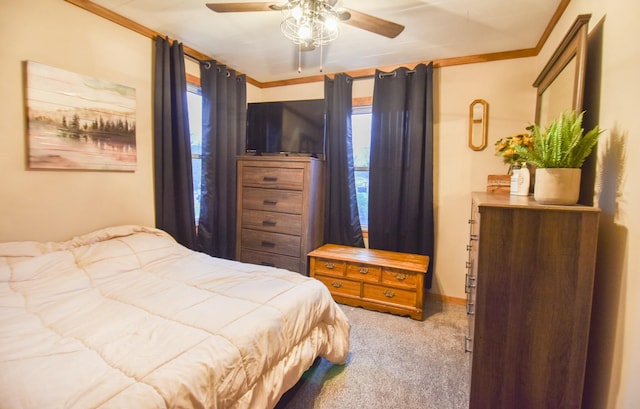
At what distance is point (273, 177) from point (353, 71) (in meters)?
1.45

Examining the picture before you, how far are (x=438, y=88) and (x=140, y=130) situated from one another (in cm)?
278

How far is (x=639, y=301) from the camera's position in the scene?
106cm

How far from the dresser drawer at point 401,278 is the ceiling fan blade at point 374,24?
187 cm


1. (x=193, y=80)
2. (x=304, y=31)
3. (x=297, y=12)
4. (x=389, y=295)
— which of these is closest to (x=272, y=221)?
(x=389, y=295)

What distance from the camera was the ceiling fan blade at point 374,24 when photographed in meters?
1.78

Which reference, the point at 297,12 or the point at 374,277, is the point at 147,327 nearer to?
the point at 297,12

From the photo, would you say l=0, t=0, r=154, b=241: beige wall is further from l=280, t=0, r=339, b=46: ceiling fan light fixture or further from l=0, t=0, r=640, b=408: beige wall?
l=280, t=0, r=339, b=46: ceiling fan light fixture

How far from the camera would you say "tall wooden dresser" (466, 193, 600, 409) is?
1.20m

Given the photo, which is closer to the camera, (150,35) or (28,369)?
(28,369)

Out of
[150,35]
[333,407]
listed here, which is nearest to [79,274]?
[333,407]

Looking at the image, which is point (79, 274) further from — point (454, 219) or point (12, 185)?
point (454, 219)

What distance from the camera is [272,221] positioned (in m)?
3.25

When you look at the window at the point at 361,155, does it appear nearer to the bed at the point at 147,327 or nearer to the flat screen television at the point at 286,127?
the flat screen television at the point at 286,127

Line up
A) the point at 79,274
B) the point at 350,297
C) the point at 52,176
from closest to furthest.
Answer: the point at 79,274 → the point at 52,176 → the point at 350,297
